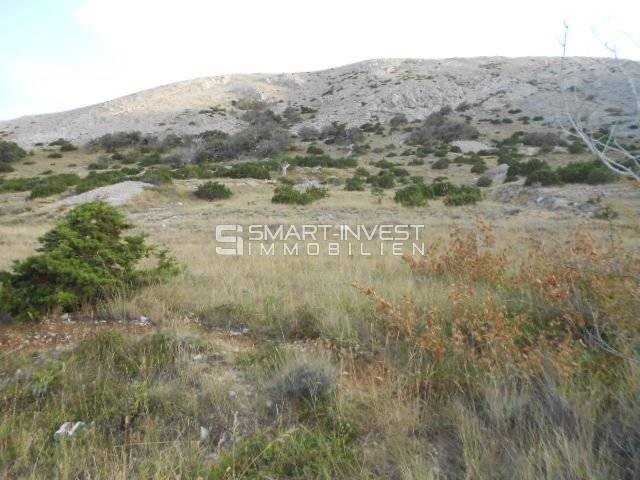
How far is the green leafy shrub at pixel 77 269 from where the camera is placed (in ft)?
13.9

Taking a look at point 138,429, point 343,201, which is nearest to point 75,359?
point 138,429

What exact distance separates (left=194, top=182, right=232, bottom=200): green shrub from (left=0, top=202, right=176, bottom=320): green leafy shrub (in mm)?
12960

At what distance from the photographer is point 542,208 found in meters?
14.4

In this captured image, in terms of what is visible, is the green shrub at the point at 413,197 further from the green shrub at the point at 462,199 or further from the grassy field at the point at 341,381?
the grassy field at the point at 341,381

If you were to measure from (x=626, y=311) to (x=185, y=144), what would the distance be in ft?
127

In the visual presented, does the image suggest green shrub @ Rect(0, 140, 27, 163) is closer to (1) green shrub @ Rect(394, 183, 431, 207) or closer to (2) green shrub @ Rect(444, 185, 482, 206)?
(1) green shrub @ Rect(394, 183, 431, 207)

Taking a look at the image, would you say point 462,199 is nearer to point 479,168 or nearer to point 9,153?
point 479,168

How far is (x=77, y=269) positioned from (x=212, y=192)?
14180mm

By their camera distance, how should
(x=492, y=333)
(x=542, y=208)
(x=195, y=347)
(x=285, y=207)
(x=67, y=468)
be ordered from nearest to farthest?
(x=67, y=468), (x=492, y=333), (x=195, y=347), (x=542, y=208), (x=285, y=207)

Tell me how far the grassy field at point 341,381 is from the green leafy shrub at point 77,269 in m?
0.18

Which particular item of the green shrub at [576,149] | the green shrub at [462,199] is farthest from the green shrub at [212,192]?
the green shrub at [576,149]

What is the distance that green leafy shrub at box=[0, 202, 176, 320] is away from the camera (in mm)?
4250

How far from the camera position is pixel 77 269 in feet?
14.8

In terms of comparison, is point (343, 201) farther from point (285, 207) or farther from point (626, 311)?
point (626, 311)
